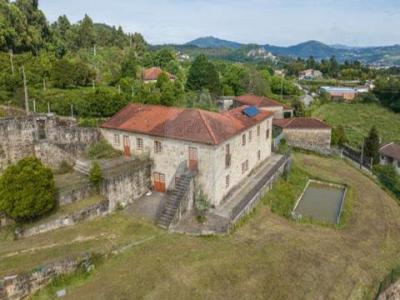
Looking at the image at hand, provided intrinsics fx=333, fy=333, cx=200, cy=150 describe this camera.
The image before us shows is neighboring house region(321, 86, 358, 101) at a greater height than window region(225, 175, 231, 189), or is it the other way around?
neighboring house region(321, 86, 358, 101)

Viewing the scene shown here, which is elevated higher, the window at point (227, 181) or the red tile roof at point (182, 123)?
the red tile roof at point (182, 123)

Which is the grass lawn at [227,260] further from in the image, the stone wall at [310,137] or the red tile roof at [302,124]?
the red tile roof at [302,124]

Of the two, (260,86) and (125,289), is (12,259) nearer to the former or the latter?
(125,289)

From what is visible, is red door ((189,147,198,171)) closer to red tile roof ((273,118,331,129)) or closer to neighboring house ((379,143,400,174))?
red tile roof ((273,118,331,129))

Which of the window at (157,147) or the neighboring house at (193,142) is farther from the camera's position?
the window at (157,147)

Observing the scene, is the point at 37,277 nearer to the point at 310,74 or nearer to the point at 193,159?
the point at 193,159

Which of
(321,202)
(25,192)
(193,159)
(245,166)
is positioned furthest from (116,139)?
(321,202)

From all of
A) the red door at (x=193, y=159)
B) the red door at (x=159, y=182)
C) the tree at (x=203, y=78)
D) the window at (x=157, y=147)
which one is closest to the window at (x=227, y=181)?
the red door at (x=193, y=159)

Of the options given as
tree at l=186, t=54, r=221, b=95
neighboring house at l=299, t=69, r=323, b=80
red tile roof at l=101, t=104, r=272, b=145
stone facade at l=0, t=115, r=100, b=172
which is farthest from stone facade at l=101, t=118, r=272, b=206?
neighboring house at l=299, t=69, r=323, b=80
